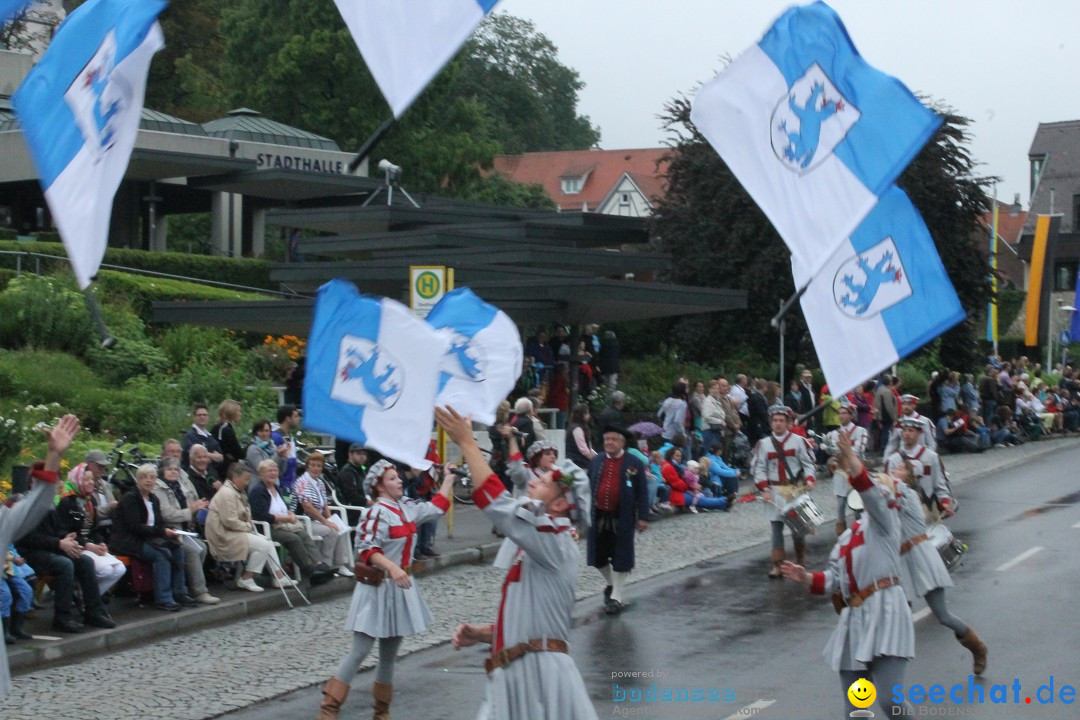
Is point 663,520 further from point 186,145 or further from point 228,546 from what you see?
point 186,145

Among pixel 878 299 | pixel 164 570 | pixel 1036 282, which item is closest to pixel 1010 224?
pixel 1036 282

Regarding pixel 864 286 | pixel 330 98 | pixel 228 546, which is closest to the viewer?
pixel 864 286

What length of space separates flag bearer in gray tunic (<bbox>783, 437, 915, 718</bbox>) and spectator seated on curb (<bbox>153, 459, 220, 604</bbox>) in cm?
687

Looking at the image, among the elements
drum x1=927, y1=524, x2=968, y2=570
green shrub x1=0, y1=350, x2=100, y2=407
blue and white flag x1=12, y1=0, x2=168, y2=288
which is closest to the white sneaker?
drum x1=927, y1=524, x2=968, y2=570

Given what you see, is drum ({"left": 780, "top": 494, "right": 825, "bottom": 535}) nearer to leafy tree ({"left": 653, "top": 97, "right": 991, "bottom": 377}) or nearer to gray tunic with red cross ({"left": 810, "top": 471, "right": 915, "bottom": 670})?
gray tunic with red cross ({"left": 810, "top": 471, "right": 915, "bottom": 670})

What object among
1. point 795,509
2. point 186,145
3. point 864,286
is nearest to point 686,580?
point 795,509

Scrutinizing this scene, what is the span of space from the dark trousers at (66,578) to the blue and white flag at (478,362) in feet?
11.6

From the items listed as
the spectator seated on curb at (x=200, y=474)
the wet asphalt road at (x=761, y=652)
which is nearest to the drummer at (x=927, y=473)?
the wet asphalt road at (x=761, y=652)

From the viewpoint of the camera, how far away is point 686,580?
1520 centimetres

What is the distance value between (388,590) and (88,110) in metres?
3.92

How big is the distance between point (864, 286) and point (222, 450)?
8.51 m

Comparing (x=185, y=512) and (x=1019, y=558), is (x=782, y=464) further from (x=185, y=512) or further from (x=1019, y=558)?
(x=185, y=512)

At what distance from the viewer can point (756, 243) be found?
1388 inches

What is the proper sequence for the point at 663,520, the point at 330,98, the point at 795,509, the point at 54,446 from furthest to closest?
1. the point at 330,98
2. the point at 663,520
3. the point at 795,509
4. the point at 54,446
